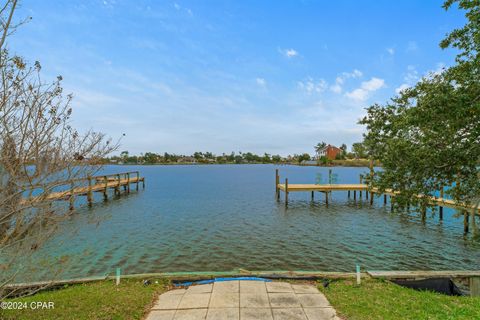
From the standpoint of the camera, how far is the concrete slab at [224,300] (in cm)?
523

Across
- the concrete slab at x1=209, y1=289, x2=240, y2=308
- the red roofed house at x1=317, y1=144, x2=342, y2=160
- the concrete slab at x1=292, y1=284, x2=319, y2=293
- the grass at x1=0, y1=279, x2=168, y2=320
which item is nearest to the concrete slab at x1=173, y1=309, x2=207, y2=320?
the concrete slab at x1=209, y1=289, x2=240, y2=308

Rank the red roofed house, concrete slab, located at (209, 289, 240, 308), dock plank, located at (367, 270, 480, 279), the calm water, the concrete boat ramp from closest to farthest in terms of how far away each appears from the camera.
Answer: the concrete boat ramp < concrete slab, located at (209, 289, 240, 308) < dock plank, located at (367, 270, 480, 279) < the calm water < the red roofed house

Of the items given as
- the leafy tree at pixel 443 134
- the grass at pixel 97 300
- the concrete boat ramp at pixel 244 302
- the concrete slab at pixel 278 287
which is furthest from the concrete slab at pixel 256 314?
the leafy tree at pixel 443 134

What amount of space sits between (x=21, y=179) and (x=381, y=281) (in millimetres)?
8076

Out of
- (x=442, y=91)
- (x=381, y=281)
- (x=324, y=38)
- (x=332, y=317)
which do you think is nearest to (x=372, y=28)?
(x=324, y=38)

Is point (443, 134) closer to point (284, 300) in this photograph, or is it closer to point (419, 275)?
point (419, 275)

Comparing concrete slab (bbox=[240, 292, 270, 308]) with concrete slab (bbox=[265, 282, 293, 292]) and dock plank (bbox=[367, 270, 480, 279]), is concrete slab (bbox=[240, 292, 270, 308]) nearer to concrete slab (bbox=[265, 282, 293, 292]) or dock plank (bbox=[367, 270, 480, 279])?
concrete slab (bbox=[265, 282, 293, 292])

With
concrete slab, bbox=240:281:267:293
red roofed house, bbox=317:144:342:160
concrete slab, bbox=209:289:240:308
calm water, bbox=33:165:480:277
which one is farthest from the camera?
red roofed house, bbox=317:144:342:160

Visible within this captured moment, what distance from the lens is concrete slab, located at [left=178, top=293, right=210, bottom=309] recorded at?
5262 mm

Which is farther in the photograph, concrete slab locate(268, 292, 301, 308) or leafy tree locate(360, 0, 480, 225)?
leafy tree locate(360, 0, 480, 225)

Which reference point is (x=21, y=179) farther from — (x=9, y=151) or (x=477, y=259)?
(x=477, y=259)

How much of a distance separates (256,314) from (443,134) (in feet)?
23.9

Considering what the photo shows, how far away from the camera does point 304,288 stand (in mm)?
6109

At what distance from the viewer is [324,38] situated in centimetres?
1505
